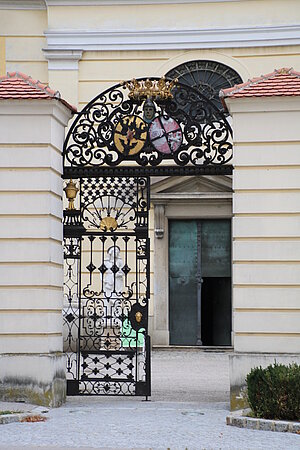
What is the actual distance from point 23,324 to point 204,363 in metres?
9.15

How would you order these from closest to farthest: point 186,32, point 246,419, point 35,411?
point 246,419 < point 35,411 < point 186,32

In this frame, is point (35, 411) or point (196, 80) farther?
point (196, 80)

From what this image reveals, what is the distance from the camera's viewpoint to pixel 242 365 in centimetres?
1403

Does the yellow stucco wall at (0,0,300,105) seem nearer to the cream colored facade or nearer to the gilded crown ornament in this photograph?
the cream colored facade

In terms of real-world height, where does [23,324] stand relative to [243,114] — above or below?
below

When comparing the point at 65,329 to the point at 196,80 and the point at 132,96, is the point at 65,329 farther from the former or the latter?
the point at 132,96

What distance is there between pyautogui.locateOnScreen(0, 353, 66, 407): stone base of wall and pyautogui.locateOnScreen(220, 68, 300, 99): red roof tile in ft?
14.7

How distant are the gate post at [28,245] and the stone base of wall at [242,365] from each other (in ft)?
8.07

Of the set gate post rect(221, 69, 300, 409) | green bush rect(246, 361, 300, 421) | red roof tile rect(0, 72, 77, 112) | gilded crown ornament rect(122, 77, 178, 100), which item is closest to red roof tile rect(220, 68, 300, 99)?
gate post rect(221, 69, 300, 409)

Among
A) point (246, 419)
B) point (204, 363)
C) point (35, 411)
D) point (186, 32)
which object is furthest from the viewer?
point (186, 32)

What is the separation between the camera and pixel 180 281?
89.1 ft

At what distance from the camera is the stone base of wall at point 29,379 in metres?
14.2

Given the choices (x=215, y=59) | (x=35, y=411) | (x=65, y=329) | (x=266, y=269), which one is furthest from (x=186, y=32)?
(x=35, y=411)

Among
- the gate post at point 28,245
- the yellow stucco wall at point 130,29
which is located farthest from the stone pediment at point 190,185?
the gate post at point 28,245
